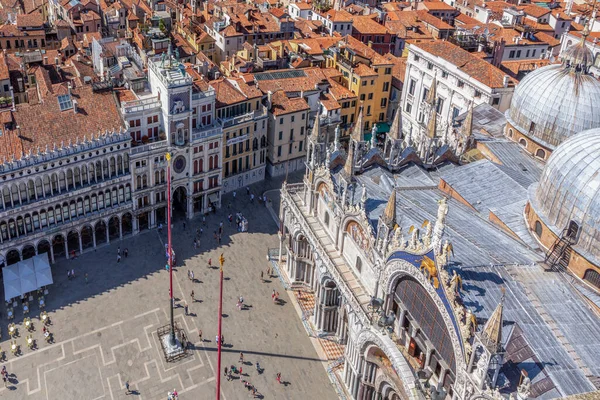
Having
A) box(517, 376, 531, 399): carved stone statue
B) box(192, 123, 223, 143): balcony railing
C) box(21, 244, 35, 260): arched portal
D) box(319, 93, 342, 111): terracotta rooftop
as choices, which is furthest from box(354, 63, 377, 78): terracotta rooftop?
box(517, 376, 531, 399): carved stone statue

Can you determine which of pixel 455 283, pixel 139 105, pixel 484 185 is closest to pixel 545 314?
pixel 455 283

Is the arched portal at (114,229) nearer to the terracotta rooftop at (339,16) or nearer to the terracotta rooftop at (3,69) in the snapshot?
the terracotta rooftop at (3,69)

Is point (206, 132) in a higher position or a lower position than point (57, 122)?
lower

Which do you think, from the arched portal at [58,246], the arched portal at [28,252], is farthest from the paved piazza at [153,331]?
the arched portal at [28,252]

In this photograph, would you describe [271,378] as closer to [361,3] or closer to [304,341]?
[304,341]

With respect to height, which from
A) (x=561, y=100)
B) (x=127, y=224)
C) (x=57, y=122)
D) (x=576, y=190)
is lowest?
(x=127, y=224)

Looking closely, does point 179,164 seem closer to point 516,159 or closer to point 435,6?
point 516,159

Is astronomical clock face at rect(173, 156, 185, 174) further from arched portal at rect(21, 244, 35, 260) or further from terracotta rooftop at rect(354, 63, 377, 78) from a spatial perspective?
terracotta rooftop at rect(354, 63, 377, 78)
